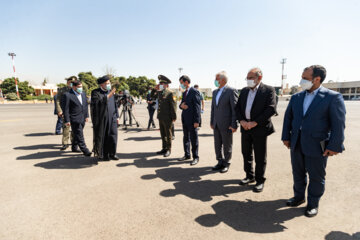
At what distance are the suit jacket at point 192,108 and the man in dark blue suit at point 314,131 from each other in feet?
6.84

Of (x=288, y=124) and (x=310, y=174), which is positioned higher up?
(x=288, y=124)

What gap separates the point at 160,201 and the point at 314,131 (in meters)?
2.31

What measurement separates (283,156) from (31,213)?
533 centimetres

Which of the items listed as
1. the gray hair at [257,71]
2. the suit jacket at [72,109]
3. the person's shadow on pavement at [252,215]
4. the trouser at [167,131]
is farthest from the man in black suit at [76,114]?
the gray hair at [257,71]

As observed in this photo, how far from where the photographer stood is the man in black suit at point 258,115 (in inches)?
121

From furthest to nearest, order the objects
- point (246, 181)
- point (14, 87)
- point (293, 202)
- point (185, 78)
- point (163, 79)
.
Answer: point (14, 87) → point (163, 79) → point (185, 78) → point (246, 181) → point (293, 202)

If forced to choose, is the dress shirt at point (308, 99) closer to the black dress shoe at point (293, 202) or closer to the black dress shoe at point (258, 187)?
the black dress shoe at point (293, 202)

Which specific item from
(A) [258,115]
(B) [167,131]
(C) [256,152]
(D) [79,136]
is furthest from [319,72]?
(D) [79,136]

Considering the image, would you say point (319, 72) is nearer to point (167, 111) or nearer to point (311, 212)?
point (311, 212)

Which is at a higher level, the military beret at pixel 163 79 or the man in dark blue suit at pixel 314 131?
the military beret at pixel 163 79

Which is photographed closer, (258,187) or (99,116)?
(258,187)

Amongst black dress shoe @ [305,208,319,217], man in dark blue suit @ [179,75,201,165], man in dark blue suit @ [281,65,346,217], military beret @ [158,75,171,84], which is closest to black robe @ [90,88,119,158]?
military beret @ [158,75,171,84]

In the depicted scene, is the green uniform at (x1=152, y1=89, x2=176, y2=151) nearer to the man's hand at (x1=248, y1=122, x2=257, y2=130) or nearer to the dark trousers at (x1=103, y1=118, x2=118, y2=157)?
the dark trousers at (x1=103, y1=118, x2=118, y2=157)

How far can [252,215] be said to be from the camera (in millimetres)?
2561
